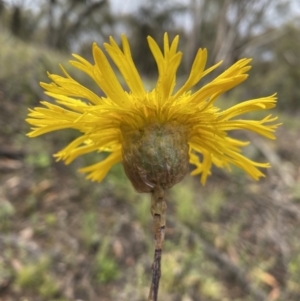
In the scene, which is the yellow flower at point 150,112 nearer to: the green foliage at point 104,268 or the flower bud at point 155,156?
the flower bud at point 155,156

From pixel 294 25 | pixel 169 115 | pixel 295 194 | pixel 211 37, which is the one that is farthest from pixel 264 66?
pixel 169 115

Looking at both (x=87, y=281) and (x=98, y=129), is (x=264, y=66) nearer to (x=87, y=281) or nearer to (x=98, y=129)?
(x=87, y=281)

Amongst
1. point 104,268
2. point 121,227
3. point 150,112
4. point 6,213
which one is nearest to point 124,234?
point 121,227

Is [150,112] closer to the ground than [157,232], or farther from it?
farther from it

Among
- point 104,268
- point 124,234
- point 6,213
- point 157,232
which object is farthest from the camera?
point 124,234

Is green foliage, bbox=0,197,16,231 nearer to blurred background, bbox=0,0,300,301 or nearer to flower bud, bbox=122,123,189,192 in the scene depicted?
blurred background, bbox=0,0,300,301

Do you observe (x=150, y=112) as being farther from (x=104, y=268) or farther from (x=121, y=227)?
(x=121, y=227)

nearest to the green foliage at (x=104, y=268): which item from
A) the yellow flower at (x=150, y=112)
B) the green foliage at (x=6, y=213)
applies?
the green foliage at (x=6, y=213)

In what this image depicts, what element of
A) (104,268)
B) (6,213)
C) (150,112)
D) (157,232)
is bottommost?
(104,268)
